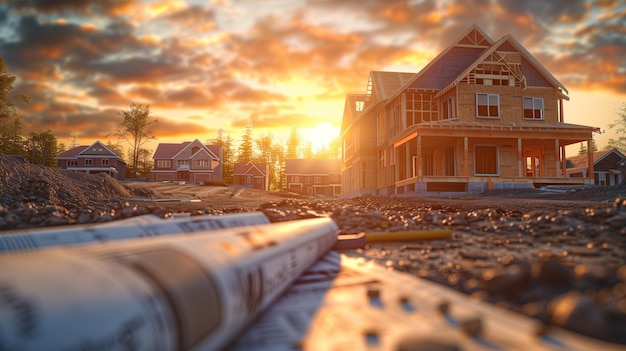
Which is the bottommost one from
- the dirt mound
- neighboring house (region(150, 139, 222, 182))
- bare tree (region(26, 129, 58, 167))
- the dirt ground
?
the dirt ground

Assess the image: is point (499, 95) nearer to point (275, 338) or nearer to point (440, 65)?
point (440, 65)

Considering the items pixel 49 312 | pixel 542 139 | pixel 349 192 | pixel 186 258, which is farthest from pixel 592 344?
pixel 349 192

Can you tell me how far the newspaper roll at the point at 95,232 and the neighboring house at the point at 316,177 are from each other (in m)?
69.5

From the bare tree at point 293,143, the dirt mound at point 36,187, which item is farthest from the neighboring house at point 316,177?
the dirt mound at point 36,187

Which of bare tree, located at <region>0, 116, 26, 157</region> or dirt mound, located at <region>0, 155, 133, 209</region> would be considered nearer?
dirt mound, located at <region>0, 155, 133, 209</region>

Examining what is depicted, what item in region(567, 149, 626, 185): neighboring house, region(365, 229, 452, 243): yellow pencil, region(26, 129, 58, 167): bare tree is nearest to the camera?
region(365, 229, 452, 243): yellow pencil

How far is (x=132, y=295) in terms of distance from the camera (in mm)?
1490

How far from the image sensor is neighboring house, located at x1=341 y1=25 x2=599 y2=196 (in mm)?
21812

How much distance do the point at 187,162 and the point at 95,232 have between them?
6836 centimetres

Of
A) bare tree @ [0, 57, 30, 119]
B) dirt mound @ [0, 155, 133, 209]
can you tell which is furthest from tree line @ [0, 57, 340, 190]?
dirt mound @ [0, 155, 133, 209]

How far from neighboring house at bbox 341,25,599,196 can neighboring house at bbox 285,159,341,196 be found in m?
45.3

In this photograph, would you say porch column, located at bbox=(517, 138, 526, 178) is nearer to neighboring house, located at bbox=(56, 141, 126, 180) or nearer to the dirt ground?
the dirt ground

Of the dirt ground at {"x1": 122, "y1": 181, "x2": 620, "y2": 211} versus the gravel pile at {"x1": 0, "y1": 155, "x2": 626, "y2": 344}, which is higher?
the dirt ground at {"x1": 122, "y1": 181, "x2": 620, "y2": 211}

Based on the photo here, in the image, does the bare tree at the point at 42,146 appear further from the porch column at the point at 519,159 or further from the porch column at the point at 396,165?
the porch column at the point at 519,159
